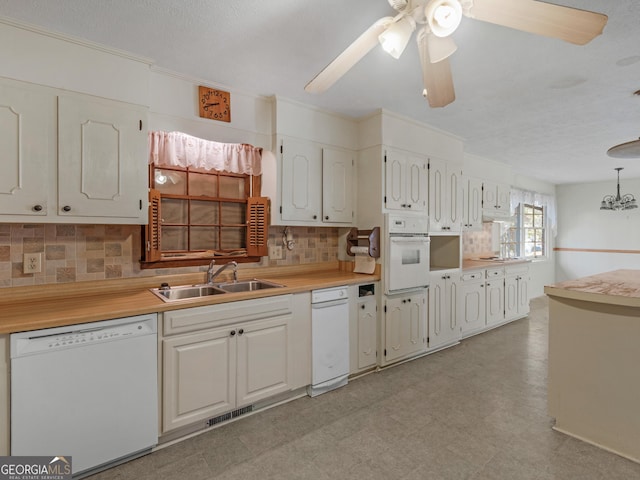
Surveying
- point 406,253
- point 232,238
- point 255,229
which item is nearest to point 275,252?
point 255,229

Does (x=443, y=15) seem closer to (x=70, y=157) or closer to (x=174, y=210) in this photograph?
(x=70, y=157)

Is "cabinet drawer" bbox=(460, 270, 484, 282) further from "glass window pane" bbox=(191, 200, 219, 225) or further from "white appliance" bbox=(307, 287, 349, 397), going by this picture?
"glass window pane" bbox=(191, 200, 219, 225)

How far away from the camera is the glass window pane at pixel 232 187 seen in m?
2.85

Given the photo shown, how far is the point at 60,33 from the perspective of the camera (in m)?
1.83

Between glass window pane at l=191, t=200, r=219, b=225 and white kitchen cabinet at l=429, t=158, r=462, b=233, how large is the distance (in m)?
2.18

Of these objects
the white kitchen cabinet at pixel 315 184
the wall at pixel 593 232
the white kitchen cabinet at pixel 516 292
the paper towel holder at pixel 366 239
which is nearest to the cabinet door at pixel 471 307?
the white kitchen cabinet at pixel 516 292

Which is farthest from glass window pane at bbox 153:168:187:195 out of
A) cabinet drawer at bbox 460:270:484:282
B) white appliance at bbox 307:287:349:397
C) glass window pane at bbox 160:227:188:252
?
cabinet drawer at bbox 460:270:484:282

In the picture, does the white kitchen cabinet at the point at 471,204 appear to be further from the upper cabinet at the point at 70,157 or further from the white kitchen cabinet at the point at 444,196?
the upper cabinet at the point at 70,157

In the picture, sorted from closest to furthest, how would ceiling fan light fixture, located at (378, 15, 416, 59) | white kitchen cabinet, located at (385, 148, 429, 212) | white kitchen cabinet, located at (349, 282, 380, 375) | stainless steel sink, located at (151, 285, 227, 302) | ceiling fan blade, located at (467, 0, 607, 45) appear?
ceiling fan blade, located at (467, 0, 607, 45)
ceiling fan light fixture, located at (378, 15, 416, 59)
stainless steel sink, located at (151, 285, 227, 302)
white kitchen cabinet, located at (349, 282, 380, 375)
white kitchen cabinet, located at (385, 148, 429, 212)

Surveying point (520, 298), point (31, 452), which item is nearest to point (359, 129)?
point (31, 452)

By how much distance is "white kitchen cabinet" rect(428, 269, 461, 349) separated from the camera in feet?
11.3

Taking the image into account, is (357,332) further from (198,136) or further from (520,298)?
(520,298)

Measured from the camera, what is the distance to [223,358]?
2.10 m

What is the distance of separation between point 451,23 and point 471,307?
3522 mm
